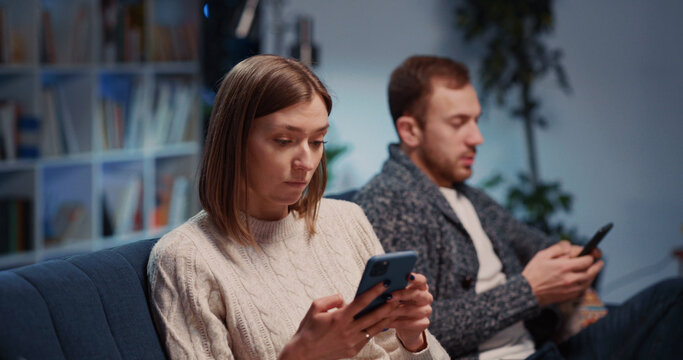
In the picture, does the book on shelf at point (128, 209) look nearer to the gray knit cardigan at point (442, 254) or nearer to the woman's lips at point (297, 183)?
the gray knit cardigan at point (442, 254)

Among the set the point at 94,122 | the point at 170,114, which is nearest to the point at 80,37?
the point at 94,122

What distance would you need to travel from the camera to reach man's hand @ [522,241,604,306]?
5.82 ft

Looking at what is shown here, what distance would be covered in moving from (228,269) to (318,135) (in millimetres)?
270

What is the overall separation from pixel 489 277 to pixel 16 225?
7.11ft

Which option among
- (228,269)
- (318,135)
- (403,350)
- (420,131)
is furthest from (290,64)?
(420,131)

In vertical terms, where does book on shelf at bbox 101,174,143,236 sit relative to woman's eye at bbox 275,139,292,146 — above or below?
below

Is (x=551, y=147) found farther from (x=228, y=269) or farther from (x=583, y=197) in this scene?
(x=228, y=269)

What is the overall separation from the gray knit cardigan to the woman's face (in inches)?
19.0

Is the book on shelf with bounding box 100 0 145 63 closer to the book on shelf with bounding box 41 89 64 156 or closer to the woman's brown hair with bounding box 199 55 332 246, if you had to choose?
the book on shelf with bounding box 41 89 64 156

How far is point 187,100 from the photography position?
4.04 m

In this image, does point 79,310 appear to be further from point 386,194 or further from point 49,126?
point 49,126

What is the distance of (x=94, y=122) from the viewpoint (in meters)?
3.42

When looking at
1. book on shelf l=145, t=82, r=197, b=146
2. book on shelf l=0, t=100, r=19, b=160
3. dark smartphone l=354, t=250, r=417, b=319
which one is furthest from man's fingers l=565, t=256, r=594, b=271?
book on shelf l=145, t=82, r=197, b=146

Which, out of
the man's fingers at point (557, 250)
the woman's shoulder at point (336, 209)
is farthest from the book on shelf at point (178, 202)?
the woman's shoulder at point (336, 209)
